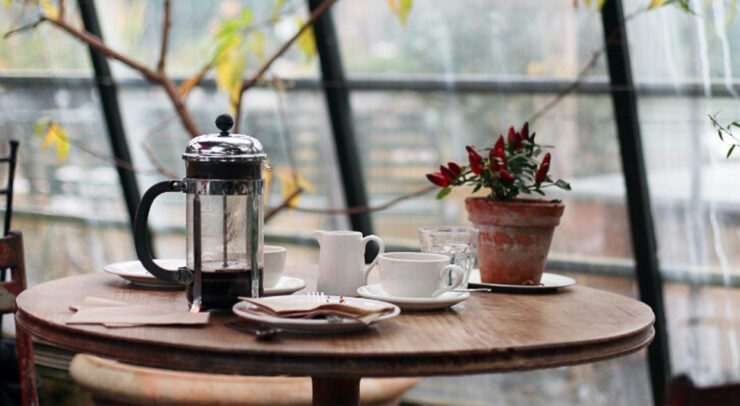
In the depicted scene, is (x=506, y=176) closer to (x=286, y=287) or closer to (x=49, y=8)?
(x=286, y=287)

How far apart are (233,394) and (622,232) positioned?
4.25ft

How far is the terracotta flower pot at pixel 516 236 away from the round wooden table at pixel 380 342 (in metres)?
0.18

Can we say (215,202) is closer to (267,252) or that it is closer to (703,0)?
(267,252)

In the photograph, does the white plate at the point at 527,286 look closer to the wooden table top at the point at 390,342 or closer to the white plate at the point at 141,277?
the wooden table top at the point at 390,342

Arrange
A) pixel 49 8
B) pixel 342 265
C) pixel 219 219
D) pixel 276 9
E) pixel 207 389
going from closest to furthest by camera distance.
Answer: pixel 219 219 < pixel 342 265 < pixel 207 389 < pixel 276 9 < pixel 49 8

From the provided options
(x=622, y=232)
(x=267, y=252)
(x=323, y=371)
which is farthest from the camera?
(x=622, y=232)

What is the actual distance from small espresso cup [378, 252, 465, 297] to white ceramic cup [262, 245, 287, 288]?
193 millimetres

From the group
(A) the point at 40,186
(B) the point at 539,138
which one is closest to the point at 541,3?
(B) the point at 539,138

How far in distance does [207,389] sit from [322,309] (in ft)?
4.44

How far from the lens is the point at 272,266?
68.2 inches

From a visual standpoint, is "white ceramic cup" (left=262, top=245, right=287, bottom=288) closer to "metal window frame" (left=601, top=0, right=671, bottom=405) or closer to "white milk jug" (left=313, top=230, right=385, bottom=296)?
"white milk jug" (left=313, top=230, right=385, bottom=296)

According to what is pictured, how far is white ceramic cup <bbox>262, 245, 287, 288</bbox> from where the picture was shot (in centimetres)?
172

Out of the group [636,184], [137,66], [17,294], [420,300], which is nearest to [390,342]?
[420,300]

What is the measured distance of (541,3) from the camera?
3105 millimetres
